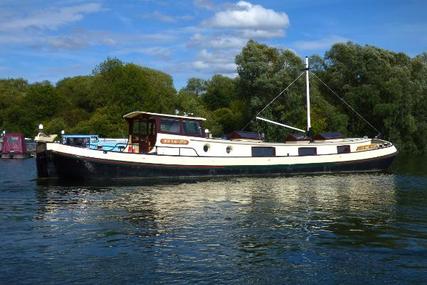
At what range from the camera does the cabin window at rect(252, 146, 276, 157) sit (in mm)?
39031

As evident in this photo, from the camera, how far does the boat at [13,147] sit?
70.7 m

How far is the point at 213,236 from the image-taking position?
17312 millimetres

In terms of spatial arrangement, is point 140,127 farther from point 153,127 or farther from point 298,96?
point 298,96

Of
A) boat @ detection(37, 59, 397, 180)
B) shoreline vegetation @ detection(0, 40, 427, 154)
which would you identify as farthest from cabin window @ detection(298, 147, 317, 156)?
shoreline vegetation @ detection(0, 40, 427, 154)

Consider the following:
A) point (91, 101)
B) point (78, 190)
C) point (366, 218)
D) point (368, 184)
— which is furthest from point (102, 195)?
point (91, 101)

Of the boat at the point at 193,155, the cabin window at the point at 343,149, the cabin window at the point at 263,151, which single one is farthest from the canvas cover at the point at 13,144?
the cabin window at the point at 343,149

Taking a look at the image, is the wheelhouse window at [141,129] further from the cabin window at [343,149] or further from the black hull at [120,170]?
the cabin window at [343,149]

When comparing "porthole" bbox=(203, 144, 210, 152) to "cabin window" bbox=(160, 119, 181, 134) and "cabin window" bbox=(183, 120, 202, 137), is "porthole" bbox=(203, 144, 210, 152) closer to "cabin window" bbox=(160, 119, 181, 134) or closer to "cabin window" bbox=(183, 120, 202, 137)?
"cabin window" bbox=(183, 120, 202, 137)

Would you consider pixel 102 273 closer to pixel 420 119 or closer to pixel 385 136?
pixel 385 136

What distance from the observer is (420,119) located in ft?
255

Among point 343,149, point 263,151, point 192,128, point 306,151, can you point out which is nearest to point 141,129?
point 192,128

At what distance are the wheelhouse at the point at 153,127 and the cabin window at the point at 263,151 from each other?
395cm

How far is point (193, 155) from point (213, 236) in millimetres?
19748

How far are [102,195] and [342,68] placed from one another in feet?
187
